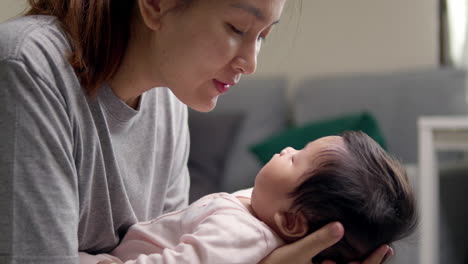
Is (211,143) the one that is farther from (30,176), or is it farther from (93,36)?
(30,176)

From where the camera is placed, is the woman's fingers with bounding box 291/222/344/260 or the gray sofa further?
the gray sofa

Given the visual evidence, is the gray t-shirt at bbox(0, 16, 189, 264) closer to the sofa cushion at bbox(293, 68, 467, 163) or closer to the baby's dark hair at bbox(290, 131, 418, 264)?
the baby's dark hair at bbox(290, 131, 418, 264)

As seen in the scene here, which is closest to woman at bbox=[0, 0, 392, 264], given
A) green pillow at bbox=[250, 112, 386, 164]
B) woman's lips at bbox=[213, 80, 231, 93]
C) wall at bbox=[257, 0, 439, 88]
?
woman's lips at bbox=[213, 80, 231, 93]

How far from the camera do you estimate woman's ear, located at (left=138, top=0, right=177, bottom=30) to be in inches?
45.3

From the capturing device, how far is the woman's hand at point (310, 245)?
109 cm

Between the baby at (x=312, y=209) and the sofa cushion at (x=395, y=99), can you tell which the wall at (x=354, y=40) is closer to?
the sofa cushion at (x=395, y=99)

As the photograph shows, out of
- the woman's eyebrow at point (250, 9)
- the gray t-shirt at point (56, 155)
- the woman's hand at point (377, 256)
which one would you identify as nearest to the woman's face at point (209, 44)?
the woman's eyebrow at point (250, 9)

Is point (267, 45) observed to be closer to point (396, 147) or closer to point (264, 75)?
point (264, 75)

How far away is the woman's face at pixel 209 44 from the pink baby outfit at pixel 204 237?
208 mm

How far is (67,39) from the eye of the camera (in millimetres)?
1145

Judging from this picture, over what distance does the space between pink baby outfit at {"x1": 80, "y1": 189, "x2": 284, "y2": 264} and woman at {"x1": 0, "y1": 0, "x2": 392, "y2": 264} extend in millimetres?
43

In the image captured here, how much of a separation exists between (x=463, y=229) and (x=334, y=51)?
51.9 inches

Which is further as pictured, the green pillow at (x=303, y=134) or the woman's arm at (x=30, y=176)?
the green pillow at (x=303, y=134)

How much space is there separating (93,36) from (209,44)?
21cm
